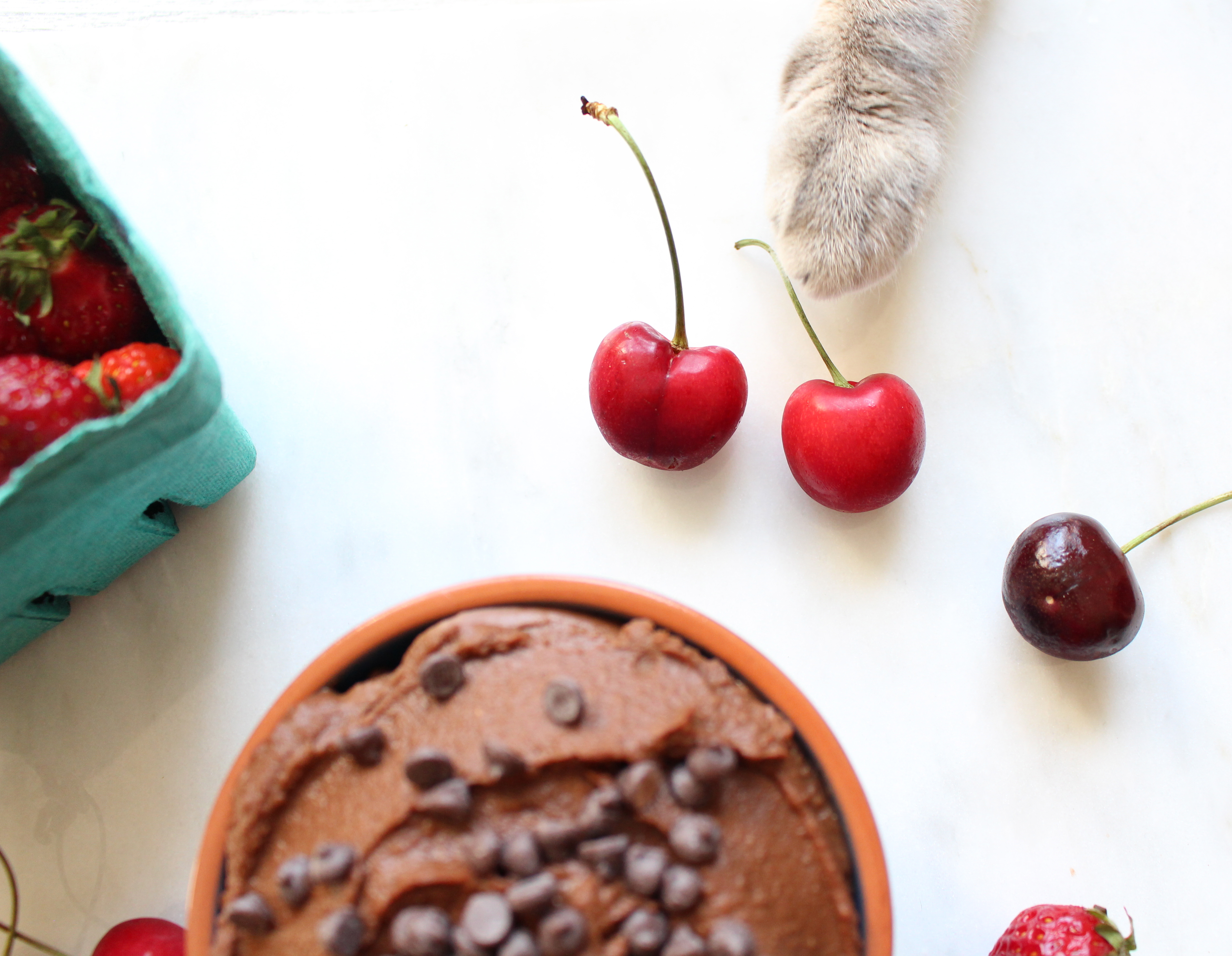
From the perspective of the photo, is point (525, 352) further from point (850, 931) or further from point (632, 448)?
point (850, 931)

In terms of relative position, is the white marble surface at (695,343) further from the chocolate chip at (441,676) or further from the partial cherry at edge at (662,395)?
the chocolate chip at (441,676)

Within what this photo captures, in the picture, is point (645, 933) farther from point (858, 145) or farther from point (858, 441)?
point (858, 145)

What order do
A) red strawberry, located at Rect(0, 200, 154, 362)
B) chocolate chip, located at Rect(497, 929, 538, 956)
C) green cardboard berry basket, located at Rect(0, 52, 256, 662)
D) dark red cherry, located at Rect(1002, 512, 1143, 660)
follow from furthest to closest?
dark red cherry, located at Rect(1002, 512, 1143, 660) < red strawberry, located at Rect(0, 200, 154, 362) < green cardboard berry basket, located at Rect(0, 52, 256, 662) < chocolate chip, located at Rect(497, 929, 538, 956)

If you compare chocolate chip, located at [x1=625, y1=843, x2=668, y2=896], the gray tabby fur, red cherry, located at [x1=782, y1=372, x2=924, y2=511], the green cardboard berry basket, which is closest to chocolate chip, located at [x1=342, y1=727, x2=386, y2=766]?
chocolate chip, located at [x1=625, y1=843, x2=668, y2=896]

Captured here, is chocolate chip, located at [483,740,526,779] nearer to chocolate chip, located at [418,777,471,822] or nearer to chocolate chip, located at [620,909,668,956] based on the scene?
chocolate chip, located at [418,777,471,822]

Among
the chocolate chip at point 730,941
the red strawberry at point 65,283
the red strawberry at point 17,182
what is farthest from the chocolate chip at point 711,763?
the red strawberry at point 17,182

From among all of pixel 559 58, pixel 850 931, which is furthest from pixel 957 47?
pixel 850 931
